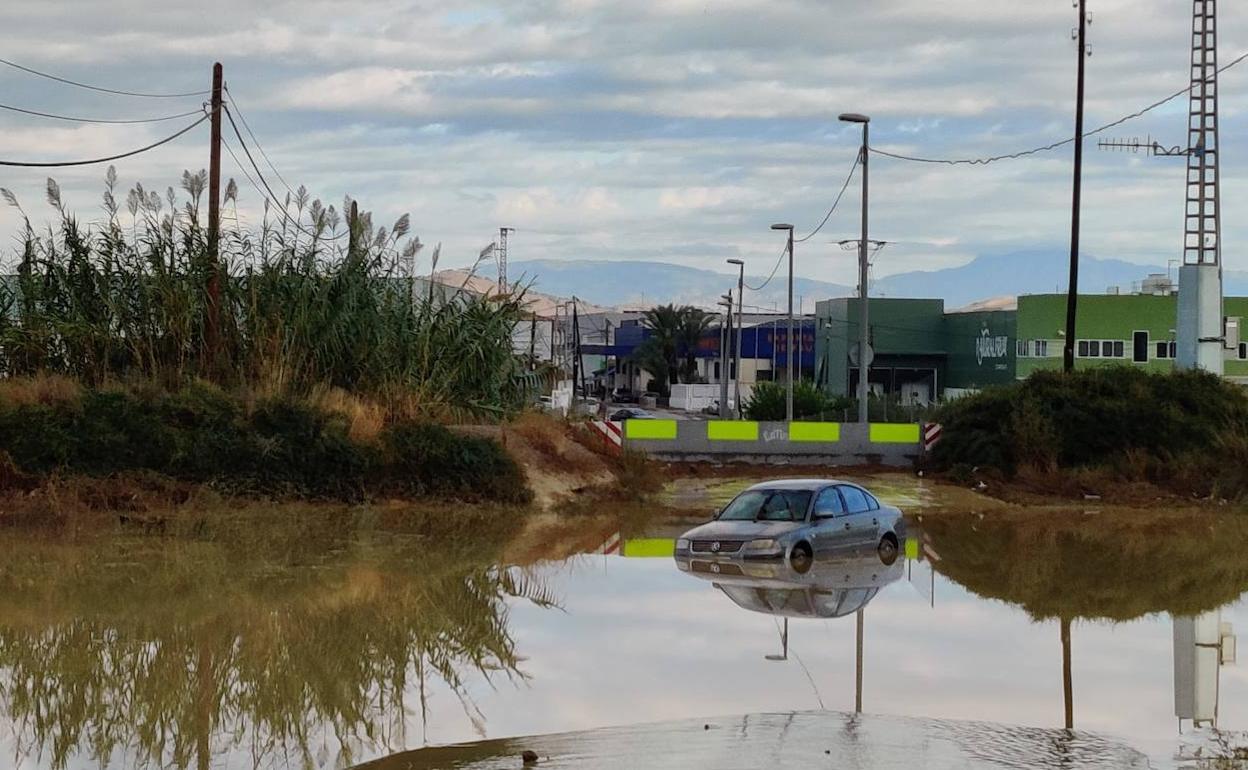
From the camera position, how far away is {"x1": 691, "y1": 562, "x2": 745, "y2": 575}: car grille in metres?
22.5

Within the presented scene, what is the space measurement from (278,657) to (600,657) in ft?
10.1

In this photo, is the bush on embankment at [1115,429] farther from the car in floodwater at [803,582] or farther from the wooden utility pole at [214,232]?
the wooden utility pole at [214,232]

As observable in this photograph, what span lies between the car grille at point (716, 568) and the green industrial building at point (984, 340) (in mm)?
68279

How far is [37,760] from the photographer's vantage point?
10.8 m

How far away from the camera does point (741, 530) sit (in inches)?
909

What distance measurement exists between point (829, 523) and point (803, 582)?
8.63 ft

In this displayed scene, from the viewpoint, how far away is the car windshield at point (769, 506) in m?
23.7

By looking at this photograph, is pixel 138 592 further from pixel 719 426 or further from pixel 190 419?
pixel 719 426

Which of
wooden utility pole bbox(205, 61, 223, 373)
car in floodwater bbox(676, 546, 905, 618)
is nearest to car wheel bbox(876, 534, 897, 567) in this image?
car in floodwater bbox(676, 546, 905, 618)

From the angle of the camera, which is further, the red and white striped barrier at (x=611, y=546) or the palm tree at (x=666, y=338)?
the palm tree at (x=666, y=338)

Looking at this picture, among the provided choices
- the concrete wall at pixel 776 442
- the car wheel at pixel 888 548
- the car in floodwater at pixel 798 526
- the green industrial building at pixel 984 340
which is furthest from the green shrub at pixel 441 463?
the green industrial building at pixel 984 340

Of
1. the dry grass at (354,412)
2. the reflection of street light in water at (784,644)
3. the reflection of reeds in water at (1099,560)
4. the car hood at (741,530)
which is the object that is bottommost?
the reflection of street light in water at (784,644)

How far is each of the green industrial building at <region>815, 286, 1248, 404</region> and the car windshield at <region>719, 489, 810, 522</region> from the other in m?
66.7

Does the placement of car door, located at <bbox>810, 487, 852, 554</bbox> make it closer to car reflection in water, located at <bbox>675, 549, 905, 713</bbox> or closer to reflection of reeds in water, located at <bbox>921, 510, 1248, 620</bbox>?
car reflection in water, located at <bbox>675, 549, 905, 713</bbox>
